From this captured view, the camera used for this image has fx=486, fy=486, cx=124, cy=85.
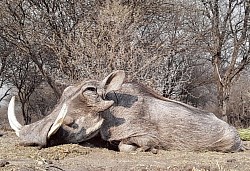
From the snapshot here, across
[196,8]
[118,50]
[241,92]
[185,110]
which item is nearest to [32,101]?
[241,92]

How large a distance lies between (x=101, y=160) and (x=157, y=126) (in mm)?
1654

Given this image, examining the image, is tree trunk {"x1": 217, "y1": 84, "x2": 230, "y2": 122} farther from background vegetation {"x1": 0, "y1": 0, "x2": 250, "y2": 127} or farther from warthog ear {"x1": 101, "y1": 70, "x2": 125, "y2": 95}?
warthog ear {"x1": 101, "y1": 70, "x2": 125, "y2": 95}

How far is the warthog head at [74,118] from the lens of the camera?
6.39 meters

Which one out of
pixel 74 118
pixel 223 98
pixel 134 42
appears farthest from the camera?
pixel 223 98

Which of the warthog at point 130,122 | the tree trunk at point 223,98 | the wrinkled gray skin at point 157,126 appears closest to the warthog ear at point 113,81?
the warthog at point 130,122

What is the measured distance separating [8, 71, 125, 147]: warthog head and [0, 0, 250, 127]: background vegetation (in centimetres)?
611

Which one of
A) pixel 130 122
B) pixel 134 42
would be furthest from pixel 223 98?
pixel 130 122

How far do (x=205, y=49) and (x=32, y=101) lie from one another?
19.3 meters

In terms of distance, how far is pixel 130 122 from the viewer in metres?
7.02

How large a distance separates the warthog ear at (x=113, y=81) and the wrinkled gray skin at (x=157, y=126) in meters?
0.14

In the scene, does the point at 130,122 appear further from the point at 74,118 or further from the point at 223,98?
the point at 223,98

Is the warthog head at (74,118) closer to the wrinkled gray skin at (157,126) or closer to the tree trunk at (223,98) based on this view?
the wrinkled gray skin at (157,126)

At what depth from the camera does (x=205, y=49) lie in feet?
87.4

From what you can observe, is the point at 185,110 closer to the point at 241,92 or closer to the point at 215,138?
the point at 215,138
